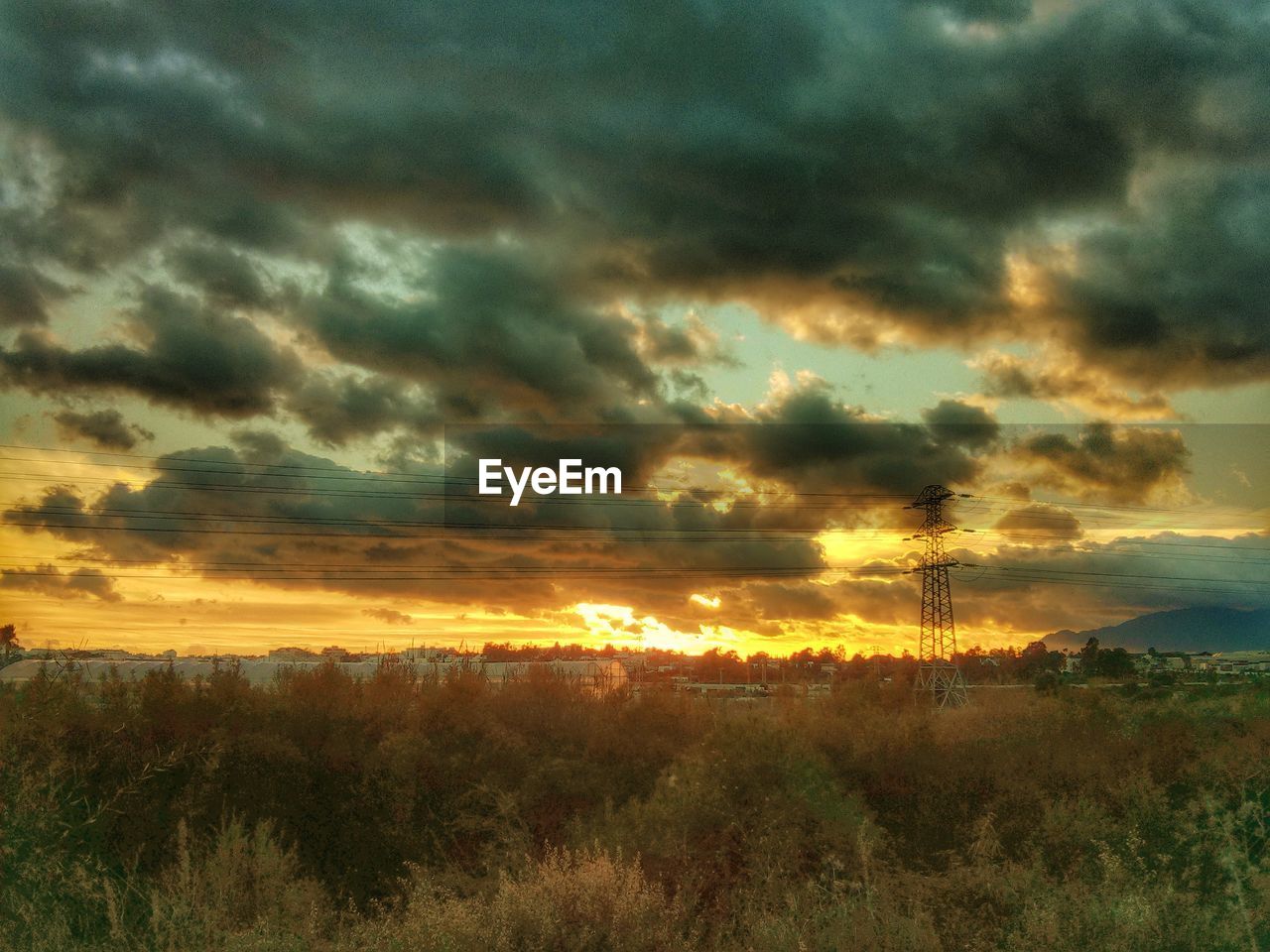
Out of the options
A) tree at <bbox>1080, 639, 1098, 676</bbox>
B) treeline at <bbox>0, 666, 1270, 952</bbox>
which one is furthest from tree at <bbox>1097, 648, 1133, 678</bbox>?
treeline at <bbox>0, 666, 1270, 952</bbox>

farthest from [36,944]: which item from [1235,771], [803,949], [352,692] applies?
[1235,771]

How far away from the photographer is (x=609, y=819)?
1820cm

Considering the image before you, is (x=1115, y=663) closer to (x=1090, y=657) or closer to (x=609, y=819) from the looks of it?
(x=1090, y=657)

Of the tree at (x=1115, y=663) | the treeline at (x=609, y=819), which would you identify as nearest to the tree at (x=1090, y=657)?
the tree at (x=1115, y=663)

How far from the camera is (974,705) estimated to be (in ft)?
89.7

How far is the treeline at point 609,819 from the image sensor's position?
10.1 metres

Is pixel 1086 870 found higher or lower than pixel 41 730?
lower

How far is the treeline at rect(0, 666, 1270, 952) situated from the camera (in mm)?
10078

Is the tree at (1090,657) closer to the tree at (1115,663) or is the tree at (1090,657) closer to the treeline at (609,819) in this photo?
the tree at (1115,663)

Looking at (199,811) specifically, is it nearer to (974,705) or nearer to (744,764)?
(744,764)

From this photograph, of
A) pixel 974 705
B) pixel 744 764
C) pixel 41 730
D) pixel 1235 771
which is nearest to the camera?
pixel 41 730

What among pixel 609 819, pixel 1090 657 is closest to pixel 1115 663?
pixel 1090 657

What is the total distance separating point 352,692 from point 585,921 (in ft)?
48.5

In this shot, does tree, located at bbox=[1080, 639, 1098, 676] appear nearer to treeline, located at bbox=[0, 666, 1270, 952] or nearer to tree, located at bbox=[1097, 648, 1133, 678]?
tree, located at bbox=[1097, 648, 1133, 678]
